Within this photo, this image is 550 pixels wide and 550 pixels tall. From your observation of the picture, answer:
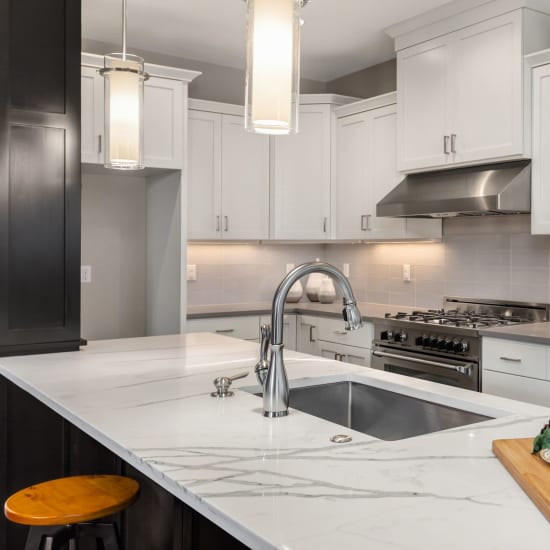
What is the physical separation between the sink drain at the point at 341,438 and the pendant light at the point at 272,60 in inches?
30.7

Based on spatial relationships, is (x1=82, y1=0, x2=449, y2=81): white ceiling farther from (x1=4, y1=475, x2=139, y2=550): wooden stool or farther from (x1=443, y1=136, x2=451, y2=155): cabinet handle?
(x1=4, y1=475, x2=139, y2=550): wooden stool

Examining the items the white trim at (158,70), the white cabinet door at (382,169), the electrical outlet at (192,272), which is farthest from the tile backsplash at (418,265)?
the white trim at (158,70)

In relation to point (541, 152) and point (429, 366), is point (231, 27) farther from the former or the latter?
point (429, 366)

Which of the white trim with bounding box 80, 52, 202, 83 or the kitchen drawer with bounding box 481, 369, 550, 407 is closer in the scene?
the kitchen drawer with bounding box 481, 369, 550, 407

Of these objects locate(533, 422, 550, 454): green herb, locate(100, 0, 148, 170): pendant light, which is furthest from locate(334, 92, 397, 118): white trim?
locate(533, 422, 550, 454): green herb

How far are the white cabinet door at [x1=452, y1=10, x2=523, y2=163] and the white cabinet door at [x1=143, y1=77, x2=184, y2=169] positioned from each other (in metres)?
1.65

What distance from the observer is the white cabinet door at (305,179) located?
15.6 feet

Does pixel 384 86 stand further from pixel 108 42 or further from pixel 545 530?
pixel 545 530

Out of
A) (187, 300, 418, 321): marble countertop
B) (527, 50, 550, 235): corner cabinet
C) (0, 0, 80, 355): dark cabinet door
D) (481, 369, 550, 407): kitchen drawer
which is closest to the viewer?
(0, 0, 80, 355): dark cabinet door

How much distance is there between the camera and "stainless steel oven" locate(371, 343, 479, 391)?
337 cm

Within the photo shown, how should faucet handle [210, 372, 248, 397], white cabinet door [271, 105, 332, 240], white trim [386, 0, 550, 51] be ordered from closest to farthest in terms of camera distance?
faucet handle [210, 372, 248, 397] < white trim [386, 0, 550, 51] < white cabinet door [271, 105, 332, 240]

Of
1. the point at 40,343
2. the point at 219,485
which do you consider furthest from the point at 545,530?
the point at 40,343

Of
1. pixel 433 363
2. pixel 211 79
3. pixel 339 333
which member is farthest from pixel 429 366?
pixel 211 79

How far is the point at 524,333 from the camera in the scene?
3.11 m
